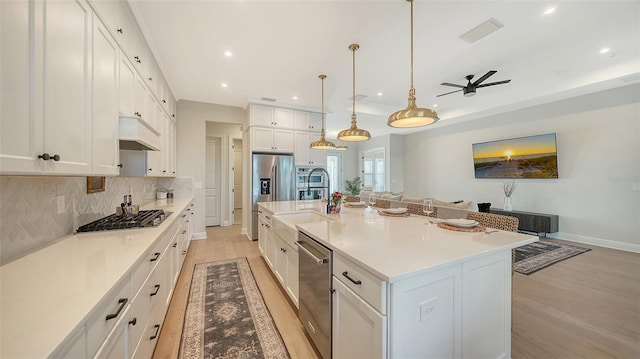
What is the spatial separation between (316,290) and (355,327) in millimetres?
443

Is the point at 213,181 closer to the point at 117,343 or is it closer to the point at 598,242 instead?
the point at 117,343

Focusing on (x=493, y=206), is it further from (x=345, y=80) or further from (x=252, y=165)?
(x=252, y=165)

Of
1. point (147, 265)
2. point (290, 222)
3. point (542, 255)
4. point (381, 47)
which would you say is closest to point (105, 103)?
point (147, 265)

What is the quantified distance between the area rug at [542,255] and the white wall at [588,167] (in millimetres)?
642

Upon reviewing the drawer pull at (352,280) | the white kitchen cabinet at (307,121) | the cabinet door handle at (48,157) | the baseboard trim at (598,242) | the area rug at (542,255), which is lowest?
the area rug at (542,255)

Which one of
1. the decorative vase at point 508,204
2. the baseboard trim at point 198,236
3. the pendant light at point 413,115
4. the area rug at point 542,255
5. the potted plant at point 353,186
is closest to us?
the pendant light at point 413,115

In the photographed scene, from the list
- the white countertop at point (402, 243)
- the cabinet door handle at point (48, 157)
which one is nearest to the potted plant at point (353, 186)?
the white countertop at point (402, 243)

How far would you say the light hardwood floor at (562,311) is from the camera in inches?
69.2

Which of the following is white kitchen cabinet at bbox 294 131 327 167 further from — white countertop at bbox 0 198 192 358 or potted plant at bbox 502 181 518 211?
potted plant at bbox 502 181 518 211

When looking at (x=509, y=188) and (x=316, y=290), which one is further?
(x=509, y=188)

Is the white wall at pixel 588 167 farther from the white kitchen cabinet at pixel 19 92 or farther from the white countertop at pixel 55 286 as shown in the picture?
the white kitchen cabinet at pixel 19 92

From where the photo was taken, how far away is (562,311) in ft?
7.25

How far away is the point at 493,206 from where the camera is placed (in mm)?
5641

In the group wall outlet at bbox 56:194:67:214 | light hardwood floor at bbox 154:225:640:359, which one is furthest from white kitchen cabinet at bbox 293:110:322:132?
wall outlet at bbox 56:194:67:214
